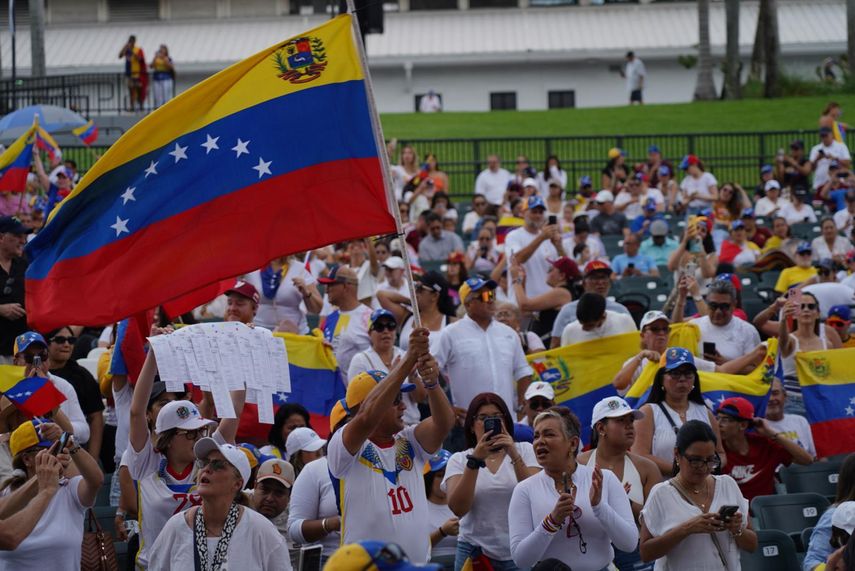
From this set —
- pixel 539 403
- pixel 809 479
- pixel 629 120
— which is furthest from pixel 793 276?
pixel 629 120

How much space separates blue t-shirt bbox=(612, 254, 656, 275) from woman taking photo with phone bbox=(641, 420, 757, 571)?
31.0ft

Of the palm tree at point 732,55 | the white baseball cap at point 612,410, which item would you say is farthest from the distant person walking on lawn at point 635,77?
the white baseball cap at point 612,410

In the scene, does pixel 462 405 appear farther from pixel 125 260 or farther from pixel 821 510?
pixel 125 260

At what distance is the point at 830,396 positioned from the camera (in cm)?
1120

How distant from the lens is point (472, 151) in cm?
3130

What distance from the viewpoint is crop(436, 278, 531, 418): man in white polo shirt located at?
1067 centimetres

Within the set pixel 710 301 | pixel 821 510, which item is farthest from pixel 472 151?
pixel 821 510

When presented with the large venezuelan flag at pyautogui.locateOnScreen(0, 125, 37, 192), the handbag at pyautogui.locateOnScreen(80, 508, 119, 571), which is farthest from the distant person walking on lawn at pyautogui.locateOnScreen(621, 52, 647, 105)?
the handbag at pyautogui.locateOnScreen(80, 508, 119, 571)

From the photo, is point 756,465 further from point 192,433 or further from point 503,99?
point 503,99

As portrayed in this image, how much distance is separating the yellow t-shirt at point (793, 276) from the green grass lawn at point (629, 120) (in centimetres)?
1877

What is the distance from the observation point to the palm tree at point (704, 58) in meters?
42.0

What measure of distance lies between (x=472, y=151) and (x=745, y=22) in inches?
1036

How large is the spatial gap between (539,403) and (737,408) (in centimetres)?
141

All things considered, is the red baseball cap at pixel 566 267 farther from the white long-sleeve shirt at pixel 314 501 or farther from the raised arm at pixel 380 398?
the raised arm at pixel 380 398
